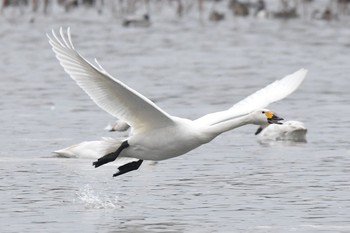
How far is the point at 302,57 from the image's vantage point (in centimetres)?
2594

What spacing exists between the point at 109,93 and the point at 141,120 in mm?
463

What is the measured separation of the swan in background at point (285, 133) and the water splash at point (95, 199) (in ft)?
12.4

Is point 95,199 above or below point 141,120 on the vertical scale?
below

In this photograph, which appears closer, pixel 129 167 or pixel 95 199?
pixel 95 199

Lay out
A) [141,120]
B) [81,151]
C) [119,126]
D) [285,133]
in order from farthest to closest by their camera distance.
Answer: [119,126]
[285,133]
[81,151]
[141,120]

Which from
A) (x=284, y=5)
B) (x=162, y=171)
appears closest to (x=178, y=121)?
(x=162, y=171)

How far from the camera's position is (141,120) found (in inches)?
427

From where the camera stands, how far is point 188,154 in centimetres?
1374

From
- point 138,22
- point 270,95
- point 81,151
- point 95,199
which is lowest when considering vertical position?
point 138,22

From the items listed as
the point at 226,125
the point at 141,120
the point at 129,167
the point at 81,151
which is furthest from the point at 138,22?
the point at 226,125

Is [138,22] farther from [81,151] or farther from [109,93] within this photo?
[109,93]

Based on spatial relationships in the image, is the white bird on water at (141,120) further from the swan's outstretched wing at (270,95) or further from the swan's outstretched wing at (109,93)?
the swan's outstretched wing at (270,95)

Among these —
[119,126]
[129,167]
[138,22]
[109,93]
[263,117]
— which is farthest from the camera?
[138,22]

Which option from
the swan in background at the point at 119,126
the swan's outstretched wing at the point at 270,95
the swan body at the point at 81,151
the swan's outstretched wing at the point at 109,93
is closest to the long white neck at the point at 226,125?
the swan's outstretched wing at the point at 109,93
